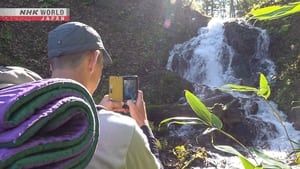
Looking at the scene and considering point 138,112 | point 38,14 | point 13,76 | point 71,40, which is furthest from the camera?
point 38,14

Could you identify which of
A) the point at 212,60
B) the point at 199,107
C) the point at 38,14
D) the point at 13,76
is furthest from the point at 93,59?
the point at 212,60

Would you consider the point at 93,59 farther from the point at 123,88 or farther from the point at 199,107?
the point at 199,107

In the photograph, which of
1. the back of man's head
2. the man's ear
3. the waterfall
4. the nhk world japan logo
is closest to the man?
the man's ear

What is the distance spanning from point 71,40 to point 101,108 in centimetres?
23

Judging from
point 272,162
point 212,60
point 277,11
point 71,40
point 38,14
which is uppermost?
point 277,11

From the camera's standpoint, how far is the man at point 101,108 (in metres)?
1.32

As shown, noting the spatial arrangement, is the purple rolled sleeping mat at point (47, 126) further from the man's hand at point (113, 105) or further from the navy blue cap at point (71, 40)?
the man's hand at point (113, 105)

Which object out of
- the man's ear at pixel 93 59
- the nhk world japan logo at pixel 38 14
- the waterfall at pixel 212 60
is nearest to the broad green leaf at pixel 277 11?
the man's ear at pixel 93 59

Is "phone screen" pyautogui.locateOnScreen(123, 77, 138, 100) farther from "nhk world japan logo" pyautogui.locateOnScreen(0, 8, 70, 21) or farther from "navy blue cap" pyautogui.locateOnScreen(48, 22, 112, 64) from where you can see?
"nhk world japan logo" pyautogui.locateOnScreen(0, 8, 70, 21)

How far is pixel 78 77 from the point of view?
1.44 m

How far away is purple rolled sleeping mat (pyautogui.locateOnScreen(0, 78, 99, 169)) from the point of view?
2.61 feet

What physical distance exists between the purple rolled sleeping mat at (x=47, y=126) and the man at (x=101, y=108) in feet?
1.21

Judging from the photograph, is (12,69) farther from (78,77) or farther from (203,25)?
(203,25)

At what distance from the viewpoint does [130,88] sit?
1808 millimetres
